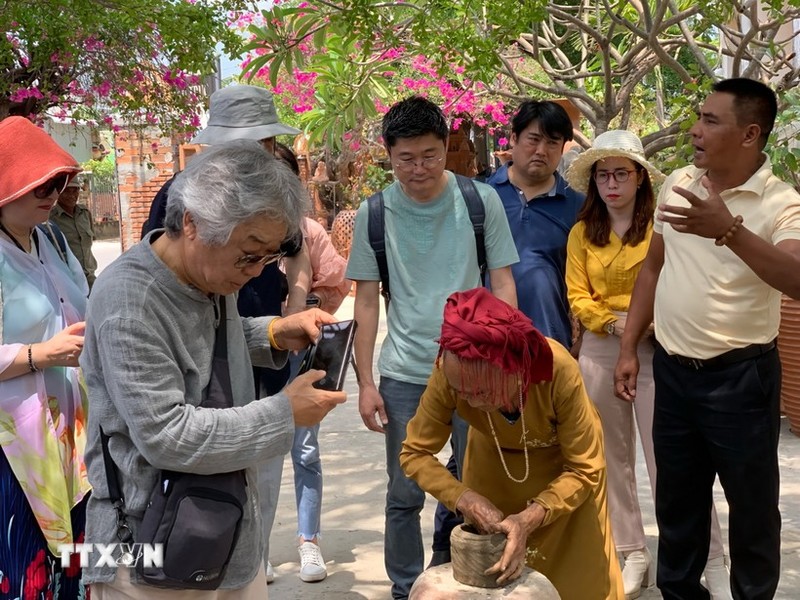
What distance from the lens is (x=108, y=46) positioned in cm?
630

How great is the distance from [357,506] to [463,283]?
2077 mm

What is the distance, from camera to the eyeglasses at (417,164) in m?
4.02

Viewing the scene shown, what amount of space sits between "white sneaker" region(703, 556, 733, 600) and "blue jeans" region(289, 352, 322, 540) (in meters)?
1.72

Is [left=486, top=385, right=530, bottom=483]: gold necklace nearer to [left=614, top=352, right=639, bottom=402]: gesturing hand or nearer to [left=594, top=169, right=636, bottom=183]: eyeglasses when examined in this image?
[left=614, top=352, right=639, bottom=402]: gesturing hand

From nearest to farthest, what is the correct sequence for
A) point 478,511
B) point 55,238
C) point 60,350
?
point 478,511 < point 60,350 < point 55,238

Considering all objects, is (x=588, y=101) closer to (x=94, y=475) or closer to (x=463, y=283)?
(x=463, y=283)

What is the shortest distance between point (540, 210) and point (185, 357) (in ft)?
8.78

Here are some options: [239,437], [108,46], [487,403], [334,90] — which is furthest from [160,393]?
[334,90]

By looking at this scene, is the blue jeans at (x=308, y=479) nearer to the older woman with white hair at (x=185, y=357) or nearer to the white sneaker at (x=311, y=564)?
the white sneaker at (x=311, y=564)

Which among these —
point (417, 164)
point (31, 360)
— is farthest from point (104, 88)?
point (31, 360)

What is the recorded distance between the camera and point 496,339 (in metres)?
2.74

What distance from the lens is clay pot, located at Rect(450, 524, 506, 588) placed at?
9.04 ft

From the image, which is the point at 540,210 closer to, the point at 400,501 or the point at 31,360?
the point at 400,501

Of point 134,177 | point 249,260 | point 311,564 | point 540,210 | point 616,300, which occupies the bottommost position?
point 134,177
